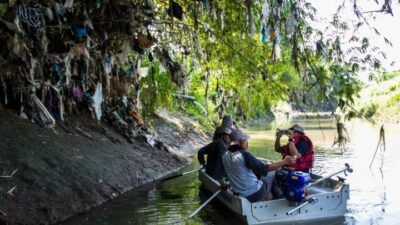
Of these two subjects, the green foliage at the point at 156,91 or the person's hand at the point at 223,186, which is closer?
the person's hand at the point at 223,186

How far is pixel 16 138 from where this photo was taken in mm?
10391

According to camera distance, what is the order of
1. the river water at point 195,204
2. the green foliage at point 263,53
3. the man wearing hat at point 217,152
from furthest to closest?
the man wearing hat at point 217,152 < the river water at point 195,204 < the green foliage at point 263,53

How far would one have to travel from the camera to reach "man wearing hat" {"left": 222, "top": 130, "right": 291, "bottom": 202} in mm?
7852

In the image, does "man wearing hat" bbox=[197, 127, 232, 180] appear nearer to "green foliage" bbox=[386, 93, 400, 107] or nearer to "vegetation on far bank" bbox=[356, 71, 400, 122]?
"vegetation on far bank" bbox=[356, 71, 400, 122]

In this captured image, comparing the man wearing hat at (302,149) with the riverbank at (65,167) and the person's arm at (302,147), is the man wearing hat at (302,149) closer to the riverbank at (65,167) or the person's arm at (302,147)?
the person's arm at (302,147)

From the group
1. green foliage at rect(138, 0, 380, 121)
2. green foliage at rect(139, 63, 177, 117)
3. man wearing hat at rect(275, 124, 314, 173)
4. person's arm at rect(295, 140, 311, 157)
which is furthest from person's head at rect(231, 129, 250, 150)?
green foliage at rect(139, 63, 177, 117)

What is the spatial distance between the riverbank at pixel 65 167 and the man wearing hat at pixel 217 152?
206 cm

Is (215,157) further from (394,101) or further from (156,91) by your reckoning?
(394,101)

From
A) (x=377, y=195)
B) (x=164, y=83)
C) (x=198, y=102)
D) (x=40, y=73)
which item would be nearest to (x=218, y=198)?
(x=377, y=195)

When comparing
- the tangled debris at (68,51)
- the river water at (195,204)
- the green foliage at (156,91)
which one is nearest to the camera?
the tangled debris at (68,51)

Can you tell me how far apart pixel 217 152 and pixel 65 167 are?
10.8ft

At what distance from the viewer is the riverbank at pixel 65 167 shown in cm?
864

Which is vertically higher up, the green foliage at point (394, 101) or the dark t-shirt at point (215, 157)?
the dark t-shirt at point (215, 157)

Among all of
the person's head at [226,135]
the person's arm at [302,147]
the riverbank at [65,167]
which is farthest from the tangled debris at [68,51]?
the person's arm at [302,147]
